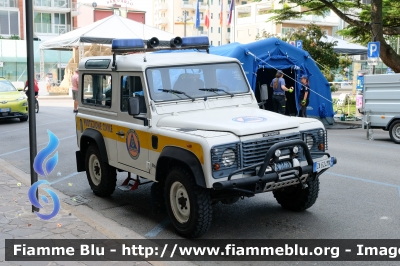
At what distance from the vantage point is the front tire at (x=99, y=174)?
778 centimetres

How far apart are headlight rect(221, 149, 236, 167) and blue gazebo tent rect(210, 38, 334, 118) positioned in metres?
11.5

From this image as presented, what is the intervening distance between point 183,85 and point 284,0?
17.7 meters

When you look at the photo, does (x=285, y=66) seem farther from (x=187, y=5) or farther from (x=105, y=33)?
(x=187, y=5)

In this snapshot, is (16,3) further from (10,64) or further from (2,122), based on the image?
(2,122)

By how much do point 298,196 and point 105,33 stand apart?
23.2 meters

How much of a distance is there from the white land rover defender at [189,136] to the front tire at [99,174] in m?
0.02

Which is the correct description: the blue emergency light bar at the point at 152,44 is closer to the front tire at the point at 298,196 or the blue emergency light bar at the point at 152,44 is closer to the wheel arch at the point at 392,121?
the front tire at the point at 298,196

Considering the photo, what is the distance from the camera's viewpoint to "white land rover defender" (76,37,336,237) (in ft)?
18.4

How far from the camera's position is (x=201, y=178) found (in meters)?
5.51

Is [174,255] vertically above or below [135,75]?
below

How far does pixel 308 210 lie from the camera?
7.12 m

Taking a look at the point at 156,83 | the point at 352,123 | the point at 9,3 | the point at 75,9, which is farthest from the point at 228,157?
the point at 75,9

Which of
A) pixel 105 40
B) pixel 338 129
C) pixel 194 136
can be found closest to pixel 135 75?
pixel 194 136

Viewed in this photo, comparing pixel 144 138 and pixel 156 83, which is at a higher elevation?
pixel 156 83
